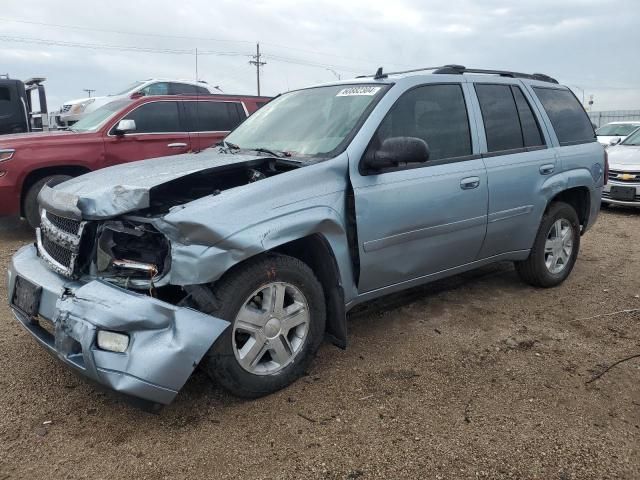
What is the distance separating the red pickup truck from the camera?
21.2 feet

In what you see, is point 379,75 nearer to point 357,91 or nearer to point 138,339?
point 357,91

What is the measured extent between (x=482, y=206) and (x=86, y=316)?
278cm

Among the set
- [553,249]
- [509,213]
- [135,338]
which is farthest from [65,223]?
[553,249]

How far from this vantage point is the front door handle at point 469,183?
382 centimetres

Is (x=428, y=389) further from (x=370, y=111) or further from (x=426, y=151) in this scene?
(x=370, y=111)

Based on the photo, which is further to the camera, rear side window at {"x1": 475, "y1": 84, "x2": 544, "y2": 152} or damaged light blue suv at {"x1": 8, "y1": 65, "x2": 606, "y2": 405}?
rear side window at {"x1": 475, "y1": 84, "x2": 544, "y2": 152}

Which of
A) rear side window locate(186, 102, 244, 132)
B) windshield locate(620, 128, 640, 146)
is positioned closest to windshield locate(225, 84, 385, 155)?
rear side window locate(186, 102, 244, 132)

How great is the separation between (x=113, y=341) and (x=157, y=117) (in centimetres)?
582

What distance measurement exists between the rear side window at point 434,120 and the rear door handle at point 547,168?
35.3 inches

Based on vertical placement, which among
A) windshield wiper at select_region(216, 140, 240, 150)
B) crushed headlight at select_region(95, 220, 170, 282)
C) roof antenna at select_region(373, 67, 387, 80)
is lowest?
crushed headlight at select_region(95, 220, 170, 282)

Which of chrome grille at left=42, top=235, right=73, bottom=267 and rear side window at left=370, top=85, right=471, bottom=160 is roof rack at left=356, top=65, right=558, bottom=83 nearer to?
rear side window at left=370, top=85, right=471, bottom=160

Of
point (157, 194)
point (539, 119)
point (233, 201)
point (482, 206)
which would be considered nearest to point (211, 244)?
point (233, 201)

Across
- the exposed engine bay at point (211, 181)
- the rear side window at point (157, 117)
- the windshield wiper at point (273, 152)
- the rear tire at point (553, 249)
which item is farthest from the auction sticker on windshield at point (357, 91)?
the rear side window at point (157, 117)

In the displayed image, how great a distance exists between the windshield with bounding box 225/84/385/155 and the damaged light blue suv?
0.02 metres
